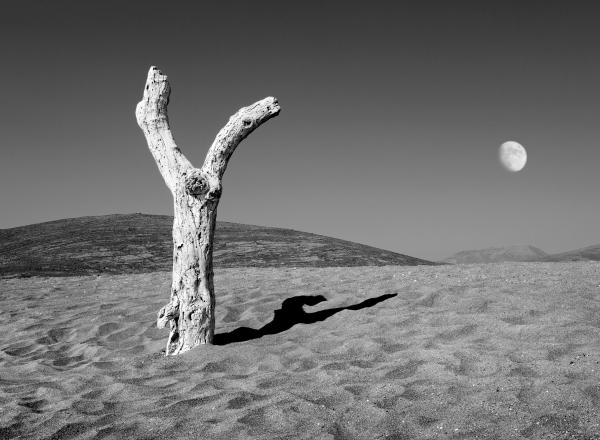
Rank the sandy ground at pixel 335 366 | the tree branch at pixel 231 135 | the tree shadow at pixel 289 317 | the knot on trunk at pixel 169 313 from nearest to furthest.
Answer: the sandy ground at pixel 335 366 < the knot on trunk at pixel 169 313 < the tree branch at pixel 231 135 < the tree shadow at pixel 289 317

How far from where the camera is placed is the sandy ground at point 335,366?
338cm

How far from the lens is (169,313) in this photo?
5.59 m

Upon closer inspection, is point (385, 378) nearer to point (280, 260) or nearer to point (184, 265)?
point (184, 265)

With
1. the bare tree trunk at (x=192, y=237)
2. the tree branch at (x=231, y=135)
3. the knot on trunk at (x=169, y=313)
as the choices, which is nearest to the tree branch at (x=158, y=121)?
the bare tree trunk at (x=192, y=237)

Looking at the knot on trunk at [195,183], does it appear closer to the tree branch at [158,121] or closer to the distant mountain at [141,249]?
the tree branch at [158,121]

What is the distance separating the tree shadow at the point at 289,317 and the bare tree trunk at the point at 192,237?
18.8 inches

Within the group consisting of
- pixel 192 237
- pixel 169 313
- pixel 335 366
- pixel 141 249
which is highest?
pixel 192 237

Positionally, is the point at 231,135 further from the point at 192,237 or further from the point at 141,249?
the point at 141,249

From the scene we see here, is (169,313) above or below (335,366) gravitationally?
above

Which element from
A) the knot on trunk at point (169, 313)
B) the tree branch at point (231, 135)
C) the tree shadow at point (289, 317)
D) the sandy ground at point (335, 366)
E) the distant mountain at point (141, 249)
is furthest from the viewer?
the distant mountain at point (141, 249)

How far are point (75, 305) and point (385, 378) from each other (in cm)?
662

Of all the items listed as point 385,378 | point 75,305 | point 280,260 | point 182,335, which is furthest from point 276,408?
point 280,260

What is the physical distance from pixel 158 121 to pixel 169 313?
2.36m

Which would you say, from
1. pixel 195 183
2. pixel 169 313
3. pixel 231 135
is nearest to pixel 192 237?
pixel 195 183
